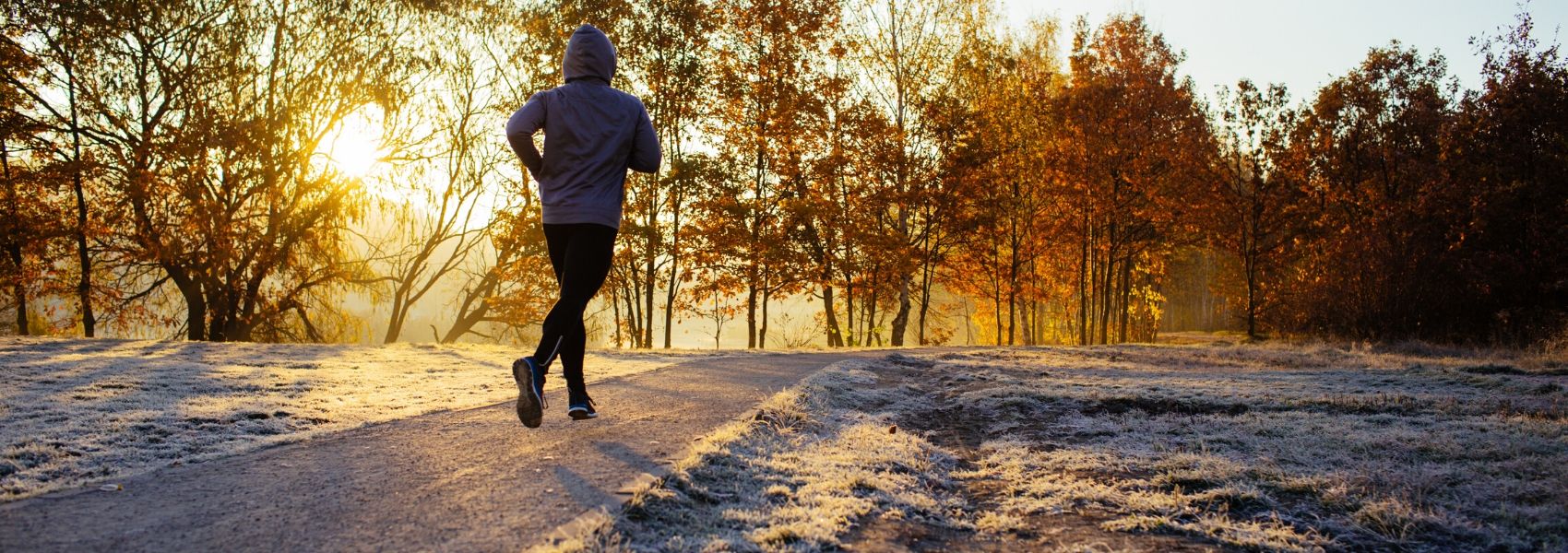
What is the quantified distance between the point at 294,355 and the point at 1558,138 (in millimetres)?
26670

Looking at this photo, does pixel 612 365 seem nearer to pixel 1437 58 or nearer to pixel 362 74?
pixel 362 74

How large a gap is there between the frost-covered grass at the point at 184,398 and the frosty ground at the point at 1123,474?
2.04 meters

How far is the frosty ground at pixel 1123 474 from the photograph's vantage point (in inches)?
91.8

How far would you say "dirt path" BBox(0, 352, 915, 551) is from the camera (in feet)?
6.53

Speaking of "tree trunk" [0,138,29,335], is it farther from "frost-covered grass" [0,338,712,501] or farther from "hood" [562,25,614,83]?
"hood" [562,25,614,83]

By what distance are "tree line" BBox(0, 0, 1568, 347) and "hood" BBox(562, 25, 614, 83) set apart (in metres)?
15.2

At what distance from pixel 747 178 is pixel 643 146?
658 inches

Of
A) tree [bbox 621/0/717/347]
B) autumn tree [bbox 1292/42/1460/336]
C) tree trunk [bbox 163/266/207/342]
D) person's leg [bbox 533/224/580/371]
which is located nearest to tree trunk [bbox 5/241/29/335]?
tree trunk [bbox 163/266/207/342]

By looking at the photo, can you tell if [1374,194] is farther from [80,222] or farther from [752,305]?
[80,222]

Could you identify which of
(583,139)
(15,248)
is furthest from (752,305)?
(583,139)

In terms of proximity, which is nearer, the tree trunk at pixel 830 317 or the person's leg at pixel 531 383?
the person's leg at pixel 531 383

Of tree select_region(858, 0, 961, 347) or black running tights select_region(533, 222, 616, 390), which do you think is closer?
black running tights select_region(533, 222, 616, 390)

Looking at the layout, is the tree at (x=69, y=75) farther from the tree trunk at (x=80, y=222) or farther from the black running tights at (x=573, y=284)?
the black running tights at (x=573, y=284)

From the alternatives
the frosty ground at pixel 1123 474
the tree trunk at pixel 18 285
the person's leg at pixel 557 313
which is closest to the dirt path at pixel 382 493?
the frosty ground at pixel 1123 474
